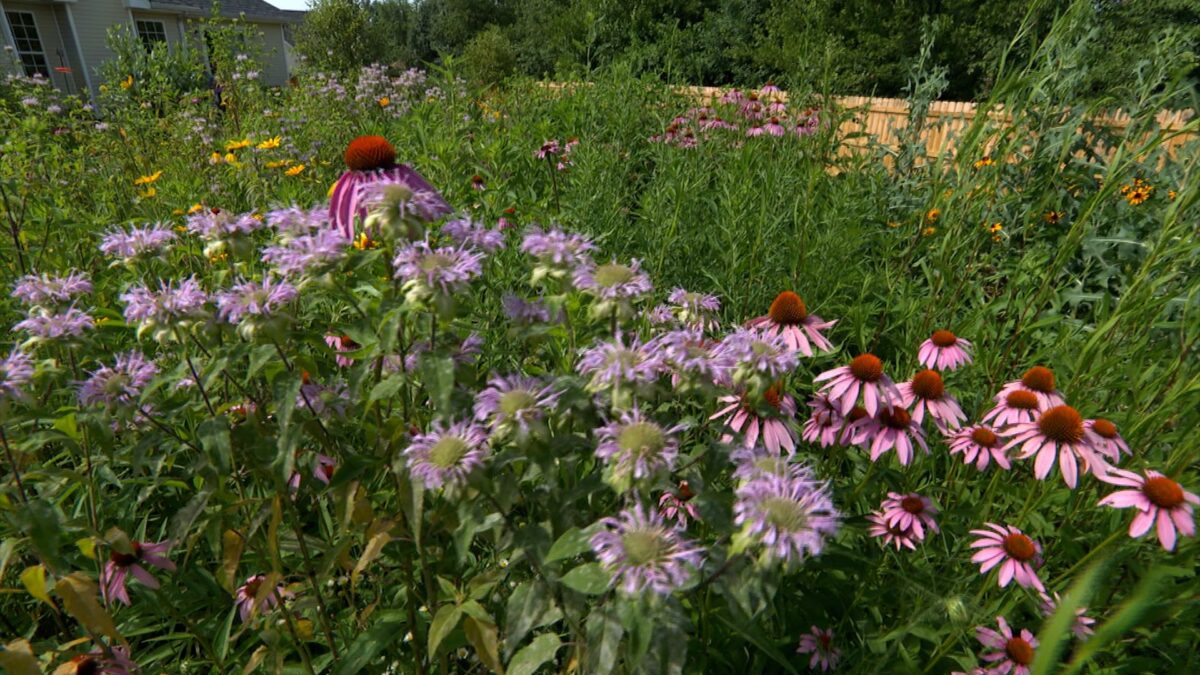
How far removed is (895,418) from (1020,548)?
374 millimetres

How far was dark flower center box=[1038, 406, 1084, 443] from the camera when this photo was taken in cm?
151

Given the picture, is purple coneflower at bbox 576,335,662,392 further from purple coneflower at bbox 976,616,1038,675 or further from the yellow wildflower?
the yellow wildflower

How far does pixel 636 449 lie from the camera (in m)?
1.01

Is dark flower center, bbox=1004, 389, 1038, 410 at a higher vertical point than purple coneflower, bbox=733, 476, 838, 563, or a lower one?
lower

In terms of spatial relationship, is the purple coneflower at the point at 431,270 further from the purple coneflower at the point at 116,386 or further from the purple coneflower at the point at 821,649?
the purple coneflower at the point at 821,649

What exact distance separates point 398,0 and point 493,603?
44.5 metres

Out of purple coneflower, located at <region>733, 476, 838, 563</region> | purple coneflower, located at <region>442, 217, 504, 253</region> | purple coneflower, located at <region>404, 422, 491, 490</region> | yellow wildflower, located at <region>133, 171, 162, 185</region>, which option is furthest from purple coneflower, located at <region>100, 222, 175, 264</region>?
yellow wildflower, located at <region>133, 171, 162, 185</region>

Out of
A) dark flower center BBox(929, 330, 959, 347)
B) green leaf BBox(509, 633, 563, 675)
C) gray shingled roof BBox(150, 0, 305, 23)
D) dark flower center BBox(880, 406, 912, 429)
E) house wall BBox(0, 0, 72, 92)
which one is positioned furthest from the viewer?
gray shingled roof BBox(150, 0, 305, 23)

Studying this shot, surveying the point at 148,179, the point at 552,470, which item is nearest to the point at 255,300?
the point at 552,470

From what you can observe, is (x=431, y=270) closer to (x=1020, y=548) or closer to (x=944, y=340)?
(x=1020, y=548)

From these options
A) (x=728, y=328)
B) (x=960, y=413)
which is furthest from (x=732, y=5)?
(x=960, y=413)

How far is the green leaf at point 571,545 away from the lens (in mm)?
987

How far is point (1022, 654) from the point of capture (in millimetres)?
1376

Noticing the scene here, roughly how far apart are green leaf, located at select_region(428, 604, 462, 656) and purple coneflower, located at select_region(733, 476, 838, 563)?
1.93 feet
